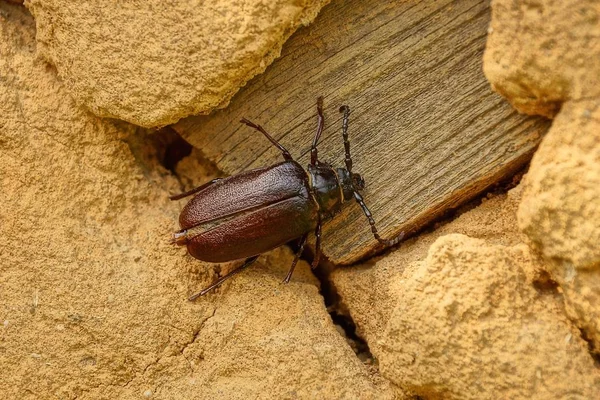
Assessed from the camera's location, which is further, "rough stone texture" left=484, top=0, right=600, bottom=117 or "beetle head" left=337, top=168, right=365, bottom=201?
"beetle head" left=337, top=168, right=365, bottom=201

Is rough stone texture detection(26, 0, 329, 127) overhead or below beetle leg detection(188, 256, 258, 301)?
overhead

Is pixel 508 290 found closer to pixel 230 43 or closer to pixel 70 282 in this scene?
pixel 230 43

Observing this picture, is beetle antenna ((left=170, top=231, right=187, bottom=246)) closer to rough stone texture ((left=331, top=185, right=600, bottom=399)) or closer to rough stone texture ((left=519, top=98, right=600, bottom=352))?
rough stone texture ((left=331, top=185, right=600, bottom=399))

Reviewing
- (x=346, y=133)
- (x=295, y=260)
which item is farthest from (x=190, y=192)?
(x=346, y=133)

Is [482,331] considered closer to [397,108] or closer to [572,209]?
[572,209]

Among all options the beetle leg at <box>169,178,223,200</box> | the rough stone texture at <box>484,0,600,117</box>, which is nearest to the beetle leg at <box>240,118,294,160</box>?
the beetle leg at <box>169,178,223,200</box>

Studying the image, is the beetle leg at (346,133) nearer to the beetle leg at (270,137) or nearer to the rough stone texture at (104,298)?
the beetle leg at (270,137)

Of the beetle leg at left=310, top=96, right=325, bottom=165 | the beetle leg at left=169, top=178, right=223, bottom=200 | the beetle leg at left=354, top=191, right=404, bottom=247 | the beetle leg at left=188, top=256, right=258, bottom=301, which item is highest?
the beetle leg at left=169, top=178, right=223, bottom=200
